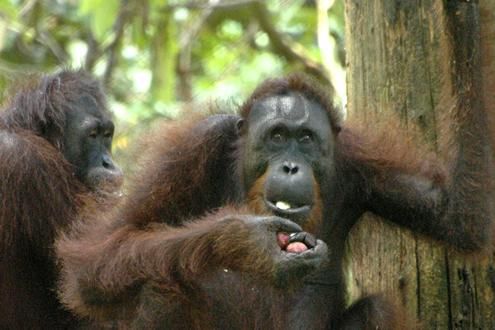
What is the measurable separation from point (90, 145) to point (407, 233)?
189 centimetres

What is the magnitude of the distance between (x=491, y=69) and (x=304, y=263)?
1362mm

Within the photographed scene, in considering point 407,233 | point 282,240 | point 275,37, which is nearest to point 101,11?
point 275,37

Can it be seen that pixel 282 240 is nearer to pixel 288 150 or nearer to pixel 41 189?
pixel 288 150

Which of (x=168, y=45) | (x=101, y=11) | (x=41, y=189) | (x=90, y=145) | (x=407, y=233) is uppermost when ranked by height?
(x=101, y=11)

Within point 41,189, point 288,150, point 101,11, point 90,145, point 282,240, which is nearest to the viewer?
point 282,240

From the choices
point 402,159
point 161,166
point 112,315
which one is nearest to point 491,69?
point 402,159

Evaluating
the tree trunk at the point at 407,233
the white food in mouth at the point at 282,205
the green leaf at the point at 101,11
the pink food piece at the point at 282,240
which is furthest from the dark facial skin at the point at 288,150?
the green leaf at the point at 101,11

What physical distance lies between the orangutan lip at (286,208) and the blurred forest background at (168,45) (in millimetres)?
2304

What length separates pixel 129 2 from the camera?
9.56 metres

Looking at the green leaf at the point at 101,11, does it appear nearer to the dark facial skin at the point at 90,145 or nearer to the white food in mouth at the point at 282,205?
the dark facial skin at the point at 90,145

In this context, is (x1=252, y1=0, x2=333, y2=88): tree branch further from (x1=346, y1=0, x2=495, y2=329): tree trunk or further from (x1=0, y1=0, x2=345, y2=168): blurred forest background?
(x1=346, y1=0, x2=495, y2=329): tree trunk

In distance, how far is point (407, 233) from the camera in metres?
5.55

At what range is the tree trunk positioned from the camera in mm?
5469

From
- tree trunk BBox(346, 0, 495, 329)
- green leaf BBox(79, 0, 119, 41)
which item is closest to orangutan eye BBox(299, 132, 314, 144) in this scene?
tree trunk BBox(346, 0, 495, 329)
